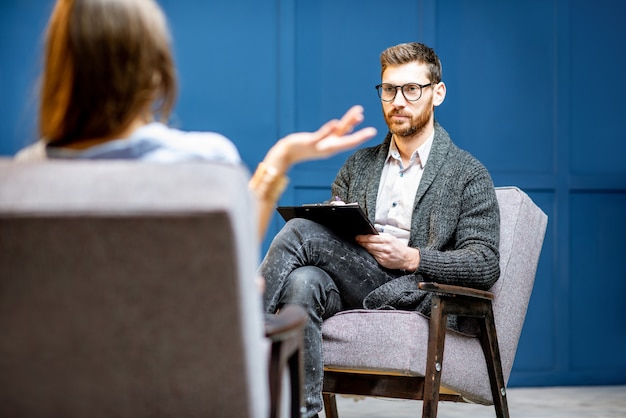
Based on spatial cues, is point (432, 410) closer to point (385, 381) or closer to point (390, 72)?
point (385, 381)

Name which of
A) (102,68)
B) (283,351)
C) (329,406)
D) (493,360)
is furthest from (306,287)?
(102,68)

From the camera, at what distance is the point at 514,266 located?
2893mm

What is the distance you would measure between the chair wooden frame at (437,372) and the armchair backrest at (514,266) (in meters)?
0.07

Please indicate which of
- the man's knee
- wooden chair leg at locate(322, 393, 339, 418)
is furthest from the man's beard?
wooden chair leg at locate(322, 393, 339, 418)

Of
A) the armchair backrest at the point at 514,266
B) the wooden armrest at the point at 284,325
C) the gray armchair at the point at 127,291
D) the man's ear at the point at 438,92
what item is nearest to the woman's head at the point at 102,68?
the gray armchair at the point at 127,291

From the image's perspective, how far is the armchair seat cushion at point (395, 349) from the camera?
105 inches

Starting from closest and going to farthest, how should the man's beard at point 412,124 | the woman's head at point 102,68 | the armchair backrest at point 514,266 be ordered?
the woman's head at point 102,68
the armchair backrest at point 514,266
the man's beard at point 412,124

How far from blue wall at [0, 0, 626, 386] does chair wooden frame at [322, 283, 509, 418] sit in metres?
1.80

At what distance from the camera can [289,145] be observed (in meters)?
1.48

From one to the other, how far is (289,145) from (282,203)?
3037 millimetres

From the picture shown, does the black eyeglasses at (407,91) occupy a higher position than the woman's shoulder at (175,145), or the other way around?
the black eyeglasses at (407,91)

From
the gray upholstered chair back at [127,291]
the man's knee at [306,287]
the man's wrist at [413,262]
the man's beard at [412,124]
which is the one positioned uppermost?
the man's beard at [412,124]

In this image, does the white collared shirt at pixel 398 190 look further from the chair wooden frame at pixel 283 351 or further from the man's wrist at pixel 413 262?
the chair wooden frame at pixel 283 351

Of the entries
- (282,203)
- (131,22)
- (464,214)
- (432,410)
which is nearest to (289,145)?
(131,22)
